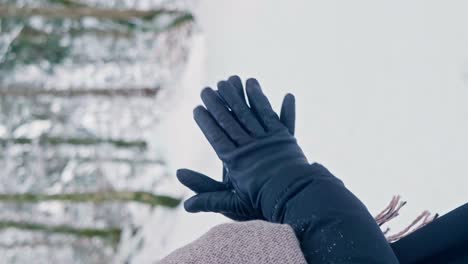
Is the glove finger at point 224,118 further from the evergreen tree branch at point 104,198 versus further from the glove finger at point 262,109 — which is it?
the evergreen tree branch at point 104,198

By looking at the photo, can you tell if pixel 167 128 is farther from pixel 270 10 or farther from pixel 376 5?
pixel 376 5

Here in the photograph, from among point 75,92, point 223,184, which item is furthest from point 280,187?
point 75,92

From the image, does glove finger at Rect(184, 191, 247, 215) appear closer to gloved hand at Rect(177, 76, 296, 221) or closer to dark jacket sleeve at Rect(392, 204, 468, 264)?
gloved hand at Rect(177, 76, 296, 221)

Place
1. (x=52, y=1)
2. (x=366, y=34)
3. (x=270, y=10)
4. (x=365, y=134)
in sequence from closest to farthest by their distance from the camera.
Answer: (x=365, y=134) < (x=366, y=34) < (x=270, y=10) < (x=52, y=1)

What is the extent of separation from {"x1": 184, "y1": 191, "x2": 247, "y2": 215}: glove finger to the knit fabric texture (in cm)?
11

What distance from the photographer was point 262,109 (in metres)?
0.59

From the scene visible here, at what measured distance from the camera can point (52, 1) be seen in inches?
63.1

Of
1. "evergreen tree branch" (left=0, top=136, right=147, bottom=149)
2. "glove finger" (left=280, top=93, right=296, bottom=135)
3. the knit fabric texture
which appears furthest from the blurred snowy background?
the knit fabric texture

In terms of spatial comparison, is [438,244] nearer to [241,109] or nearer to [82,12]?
[241,109]

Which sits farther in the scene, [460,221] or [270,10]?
[270,10]

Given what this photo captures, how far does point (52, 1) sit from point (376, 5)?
3.08 feet

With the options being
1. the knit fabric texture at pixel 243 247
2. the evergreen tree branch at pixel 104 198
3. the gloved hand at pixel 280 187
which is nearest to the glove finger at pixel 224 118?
the gloved hand at pixel 280 187

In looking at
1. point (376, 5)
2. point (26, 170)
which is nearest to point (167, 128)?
point (26, 170)

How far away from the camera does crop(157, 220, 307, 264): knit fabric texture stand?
0.42 m
